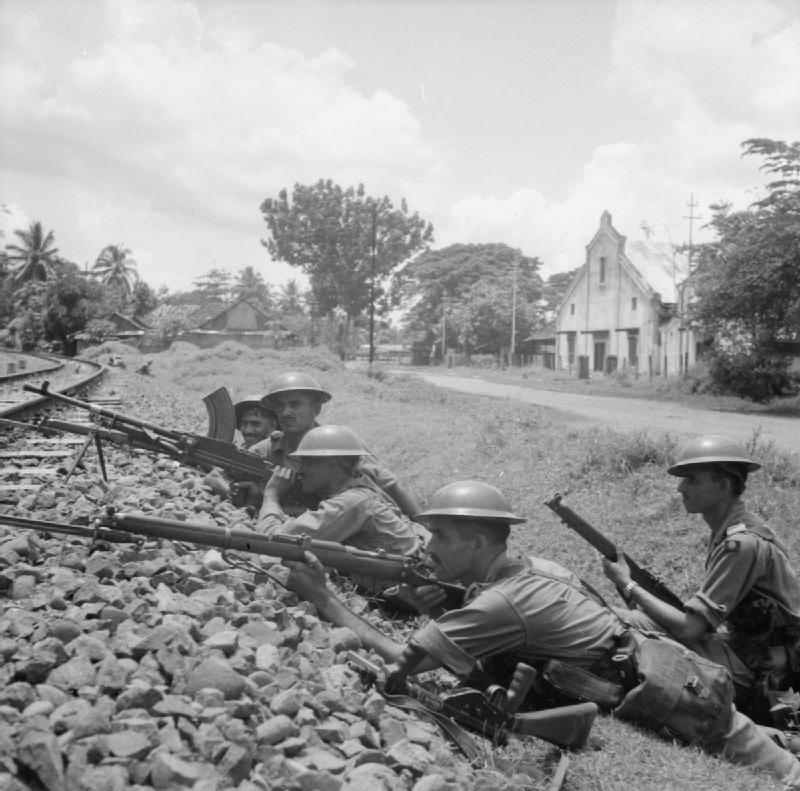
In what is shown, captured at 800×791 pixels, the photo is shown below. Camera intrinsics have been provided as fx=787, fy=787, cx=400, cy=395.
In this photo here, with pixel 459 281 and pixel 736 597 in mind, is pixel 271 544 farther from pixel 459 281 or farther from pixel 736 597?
pixel 459 281

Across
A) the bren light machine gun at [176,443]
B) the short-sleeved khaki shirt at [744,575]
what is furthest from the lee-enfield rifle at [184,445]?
the short-sleeved khaki shirt at [744,575]

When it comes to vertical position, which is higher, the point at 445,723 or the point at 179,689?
the point at 179,689

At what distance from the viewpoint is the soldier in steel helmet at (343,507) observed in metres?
4.69

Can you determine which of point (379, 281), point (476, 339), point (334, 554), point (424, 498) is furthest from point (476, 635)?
point (476, 339)

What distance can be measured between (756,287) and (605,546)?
68.1 feet

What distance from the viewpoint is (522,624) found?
11.9 ft

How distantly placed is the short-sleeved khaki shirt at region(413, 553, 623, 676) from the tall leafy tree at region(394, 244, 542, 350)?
60.5m

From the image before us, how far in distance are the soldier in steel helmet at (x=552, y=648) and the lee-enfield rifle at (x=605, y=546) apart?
0.65m

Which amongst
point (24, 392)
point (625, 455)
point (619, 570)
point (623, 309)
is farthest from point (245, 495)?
point (623, 309)

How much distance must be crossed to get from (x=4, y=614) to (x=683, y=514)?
6125 mm

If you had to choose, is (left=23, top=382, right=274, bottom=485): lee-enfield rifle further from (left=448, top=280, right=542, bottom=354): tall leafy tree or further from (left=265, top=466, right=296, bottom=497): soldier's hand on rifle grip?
(left=448, top=280, right=542, bottom=354): tall leafy tree

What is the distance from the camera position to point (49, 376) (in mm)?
24562

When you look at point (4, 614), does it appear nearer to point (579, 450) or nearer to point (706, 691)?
point (706, 691)

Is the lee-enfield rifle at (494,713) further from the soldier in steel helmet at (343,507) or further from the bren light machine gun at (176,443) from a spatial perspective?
the bren light machine gun at (176,443)
